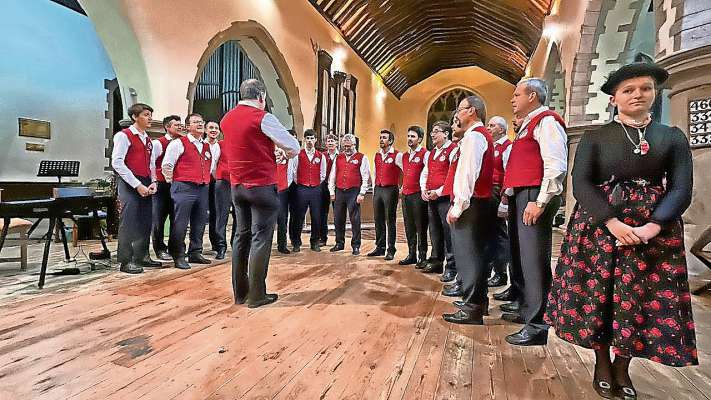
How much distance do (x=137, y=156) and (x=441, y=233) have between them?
8.90ft

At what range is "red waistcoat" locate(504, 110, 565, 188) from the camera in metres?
2.18

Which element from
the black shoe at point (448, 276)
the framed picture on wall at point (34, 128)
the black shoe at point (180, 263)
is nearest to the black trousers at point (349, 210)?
the black shoe at point (448, 276)

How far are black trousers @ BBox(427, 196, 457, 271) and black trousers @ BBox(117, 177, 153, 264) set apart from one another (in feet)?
8.14

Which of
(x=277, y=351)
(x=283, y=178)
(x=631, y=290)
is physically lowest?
(x=277, y=351)

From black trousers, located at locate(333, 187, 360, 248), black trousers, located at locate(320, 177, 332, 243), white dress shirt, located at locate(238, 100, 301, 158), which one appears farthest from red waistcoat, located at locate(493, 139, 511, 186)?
black trousers, located at locate(320, 177, 332, 243)

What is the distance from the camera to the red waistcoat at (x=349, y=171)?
5.25 m

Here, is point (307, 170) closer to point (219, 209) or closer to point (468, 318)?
point (219, 209)

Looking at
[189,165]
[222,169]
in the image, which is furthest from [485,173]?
[222,169]

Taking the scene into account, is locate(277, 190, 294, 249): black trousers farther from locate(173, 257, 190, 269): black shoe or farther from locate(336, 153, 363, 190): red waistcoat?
locate(173, 257, 190, 269): black shoe

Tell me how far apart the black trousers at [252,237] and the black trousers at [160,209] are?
1604mm

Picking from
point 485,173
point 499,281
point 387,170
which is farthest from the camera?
point 387,170

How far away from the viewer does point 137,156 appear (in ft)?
12.8

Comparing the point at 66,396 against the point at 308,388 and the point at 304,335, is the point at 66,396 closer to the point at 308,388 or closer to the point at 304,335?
the point at 308,388

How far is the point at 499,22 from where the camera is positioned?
35.9ft
